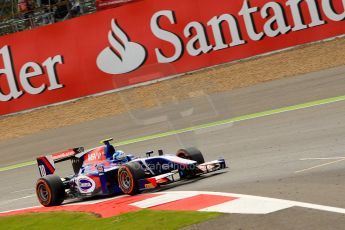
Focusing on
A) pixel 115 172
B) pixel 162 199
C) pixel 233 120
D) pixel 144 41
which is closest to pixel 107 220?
pixel 162 199

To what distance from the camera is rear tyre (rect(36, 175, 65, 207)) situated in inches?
607

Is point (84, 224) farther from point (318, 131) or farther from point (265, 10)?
point (265, 10)

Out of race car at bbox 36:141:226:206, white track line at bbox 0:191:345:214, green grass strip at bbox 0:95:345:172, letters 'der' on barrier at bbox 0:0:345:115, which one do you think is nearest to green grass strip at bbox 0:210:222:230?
white track line at bbox 0:191:345:214

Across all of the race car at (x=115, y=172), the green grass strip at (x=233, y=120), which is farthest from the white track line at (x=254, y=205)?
the green grass strip at (x=233, y=120)

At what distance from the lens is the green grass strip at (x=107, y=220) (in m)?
10.5

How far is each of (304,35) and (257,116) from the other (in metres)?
7.15

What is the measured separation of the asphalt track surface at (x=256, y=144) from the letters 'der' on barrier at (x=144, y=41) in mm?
1881

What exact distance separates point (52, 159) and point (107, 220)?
447 cm

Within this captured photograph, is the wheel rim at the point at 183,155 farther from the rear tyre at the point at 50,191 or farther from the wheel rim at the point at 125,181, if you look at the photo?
the rear tyre at the point at 50,191

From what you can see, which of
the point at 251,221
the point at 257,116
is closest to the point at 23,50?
the point at 257,116

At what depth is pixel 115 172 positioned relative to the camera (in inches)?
584

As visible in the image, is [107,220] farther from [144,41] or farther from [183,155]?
[144,41]

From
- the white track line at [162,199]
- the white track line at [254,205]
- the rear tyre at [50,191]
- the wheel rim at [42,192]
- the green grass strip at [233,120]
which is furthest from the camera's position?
the green grass strip at [233,120]

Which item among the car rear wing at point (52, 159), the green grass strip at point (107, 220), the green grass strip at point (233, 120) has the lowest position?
the green grass strip at point (107, 220)
